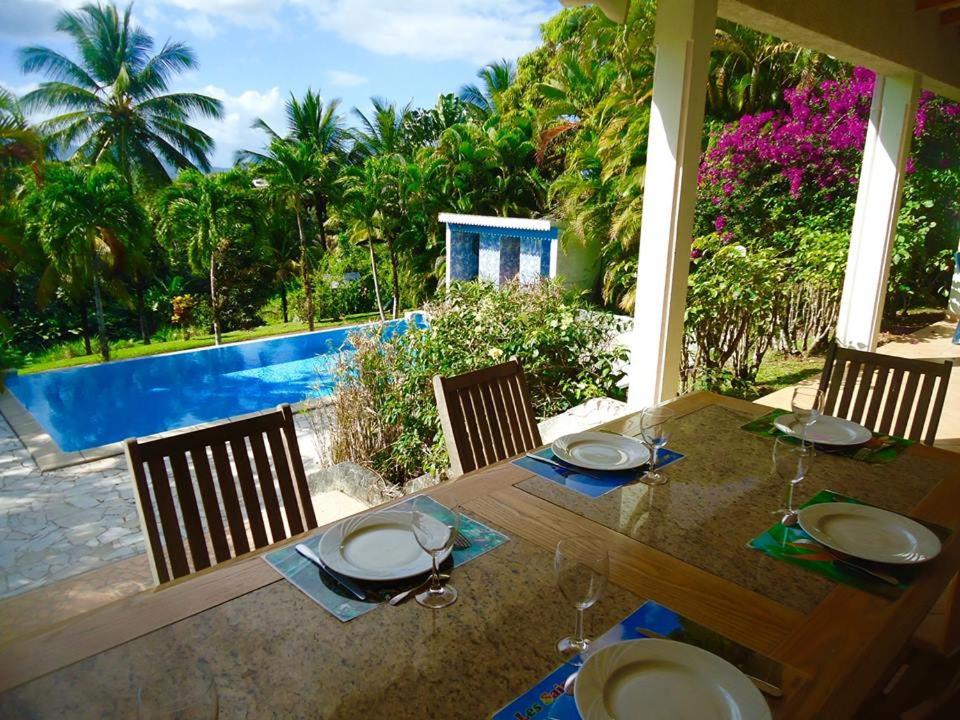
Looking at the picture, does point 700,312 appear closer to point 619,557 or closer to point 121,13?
point 619,557

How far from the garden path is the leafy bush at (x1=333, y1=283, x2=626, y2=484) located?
1.21 meters

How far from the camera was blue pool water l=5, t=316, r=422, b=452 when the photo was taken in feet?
25.5

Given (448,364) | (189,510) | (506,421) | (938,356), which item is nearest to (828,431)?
(506,421)

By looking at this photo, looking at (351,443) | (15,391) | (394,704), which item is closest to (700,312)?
(351,443)

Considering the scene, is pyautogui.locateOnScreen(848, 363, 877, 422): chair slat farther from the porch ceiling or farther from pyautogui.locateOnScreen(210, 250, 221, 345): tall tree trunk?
pyautogui.locateOnScreen(210, 250, 221, 345): tall tree trunk

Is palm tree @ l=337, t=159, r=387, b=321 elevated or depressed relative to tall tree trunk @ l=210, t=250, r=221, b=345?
elevated

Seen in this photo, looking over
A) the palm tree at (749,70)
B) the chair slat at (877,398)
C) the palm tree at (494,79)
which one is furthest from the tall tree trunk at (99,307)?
the chair slat at (877,398)

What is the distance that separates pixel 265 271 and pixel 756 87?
1107cm

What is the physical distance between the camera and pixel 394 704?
2.74 ft

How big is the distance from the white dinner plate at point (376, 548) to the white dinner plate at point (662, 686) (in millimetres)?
345

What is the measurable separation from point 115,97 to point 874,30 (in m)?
15.5

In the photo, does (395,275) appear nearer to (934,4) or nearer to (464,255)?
(464,255)

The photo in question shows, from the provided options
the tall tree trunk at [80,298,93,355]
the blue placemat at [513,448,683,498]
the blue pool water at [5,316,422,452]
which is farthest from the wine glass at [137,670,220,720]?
the tall tree trunk at [80,298,93,355]

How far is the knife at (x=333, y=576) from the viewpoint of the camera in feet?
3.55
